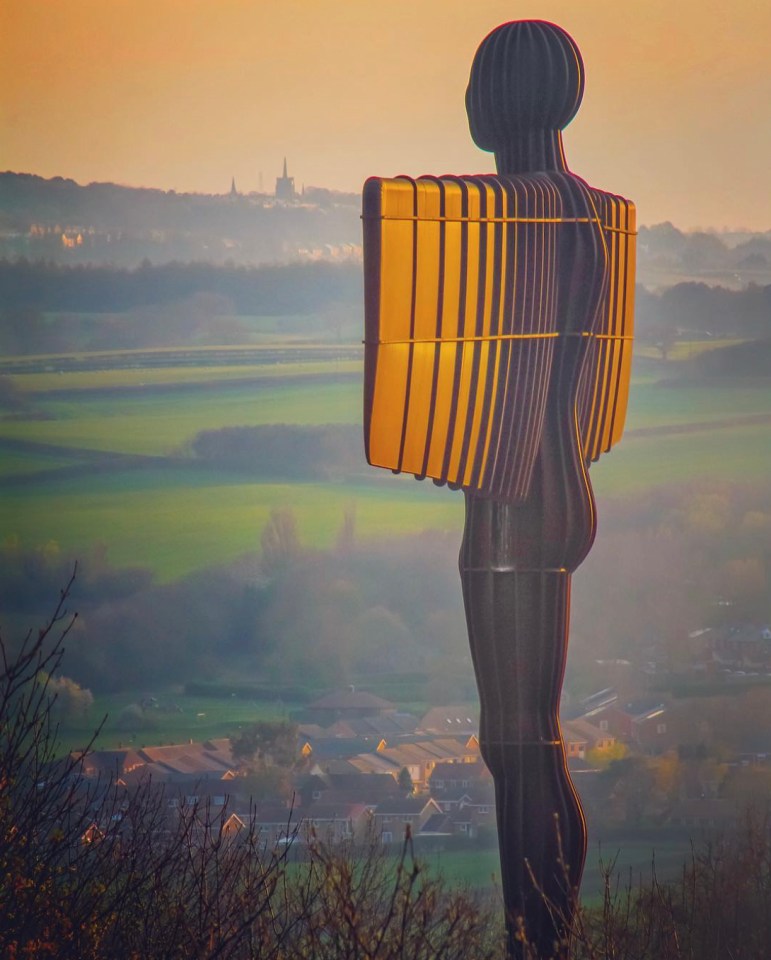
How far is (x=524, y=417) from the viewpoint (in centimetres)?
407

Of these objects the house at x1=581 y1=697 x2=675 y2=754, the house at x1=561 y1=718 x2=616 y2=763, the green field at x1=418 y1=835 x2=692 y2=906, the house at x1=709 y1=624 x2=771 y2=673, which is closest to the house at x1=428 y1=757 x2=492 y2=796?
the green field at x1=418 y1=835 x2=692 y2=906

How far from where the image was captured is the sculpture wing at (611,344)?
4.29 metres

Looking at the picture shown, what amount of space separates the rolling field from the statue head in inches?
154

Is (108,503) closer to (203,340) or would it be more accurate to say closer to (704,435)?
(203,340)

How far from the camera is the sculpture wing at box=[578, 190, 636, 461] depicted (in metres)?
4.29

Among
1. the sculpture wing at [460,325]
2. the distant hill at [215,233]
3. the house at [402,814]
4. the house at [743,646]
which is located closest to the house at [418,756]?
the house at [402,814]

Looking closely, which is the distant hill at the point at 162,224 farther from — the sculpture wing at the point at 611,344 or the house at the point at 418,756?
the sculpture wing at the point at 611,344

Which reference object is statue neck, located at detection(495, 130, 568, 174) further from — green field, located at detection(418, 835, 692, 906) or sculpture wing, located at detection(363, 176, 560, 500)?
green field, located at detection(418, 835, 692, 906)

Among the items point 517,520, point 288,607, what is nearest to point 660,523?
point 288,607

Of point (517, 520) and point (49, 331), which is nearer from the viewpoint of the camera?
point (517, 520)

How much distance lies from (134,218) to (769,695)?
4426 millimetres

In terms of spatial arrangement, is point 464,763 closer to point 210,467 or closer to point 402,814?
point 402,814

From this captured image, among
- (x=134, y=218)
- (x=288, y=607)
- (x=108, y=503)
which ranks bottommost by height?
(x=288, y=607)

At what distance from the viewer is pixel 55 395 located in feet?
26.7
